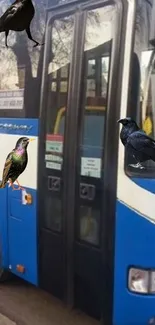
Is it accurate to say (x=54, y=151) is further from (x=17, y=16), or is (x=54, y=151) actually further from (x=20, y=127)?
(x=17, y=16)

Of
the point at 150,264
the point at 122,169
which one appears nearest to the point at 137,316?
the point at 150,264

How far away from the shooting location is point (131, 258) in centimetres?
246

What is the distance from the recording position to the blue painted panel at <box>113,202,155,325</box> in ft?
7.86

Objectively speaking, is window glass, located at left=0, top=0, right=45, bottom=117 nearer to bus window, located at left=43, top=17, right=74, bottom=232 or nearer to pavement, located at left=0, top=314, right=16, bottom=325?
bus window, located at left=43, top=17, right=74, bottom=232

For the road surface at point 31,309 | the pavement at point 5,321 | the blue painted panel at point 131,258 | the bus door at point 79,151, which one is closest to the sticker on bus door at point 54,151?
the bus door at point 79,151

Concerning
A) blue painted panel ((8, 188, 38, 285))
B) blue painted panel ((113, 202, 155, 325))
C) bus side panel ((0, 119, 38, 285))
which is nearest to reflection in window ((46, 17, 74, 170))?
bus side panel ((0, 119, 38, 285))

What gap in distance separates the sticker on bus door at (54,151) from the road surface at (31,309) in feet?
3.71

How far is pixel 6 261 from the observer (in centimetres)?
333

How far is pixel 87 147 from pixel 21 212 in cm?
78

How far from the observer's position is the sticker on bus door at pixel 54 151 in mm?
2707

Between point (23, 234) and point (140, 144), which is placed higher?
point (140, 144)

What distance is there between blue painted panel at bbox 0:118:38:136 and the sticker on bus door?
0.10 m

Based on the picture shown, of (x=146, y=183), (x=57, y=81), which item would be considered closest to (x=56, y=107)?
(x=57, y=81)

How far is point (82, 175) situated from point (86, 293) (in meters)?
0.73
